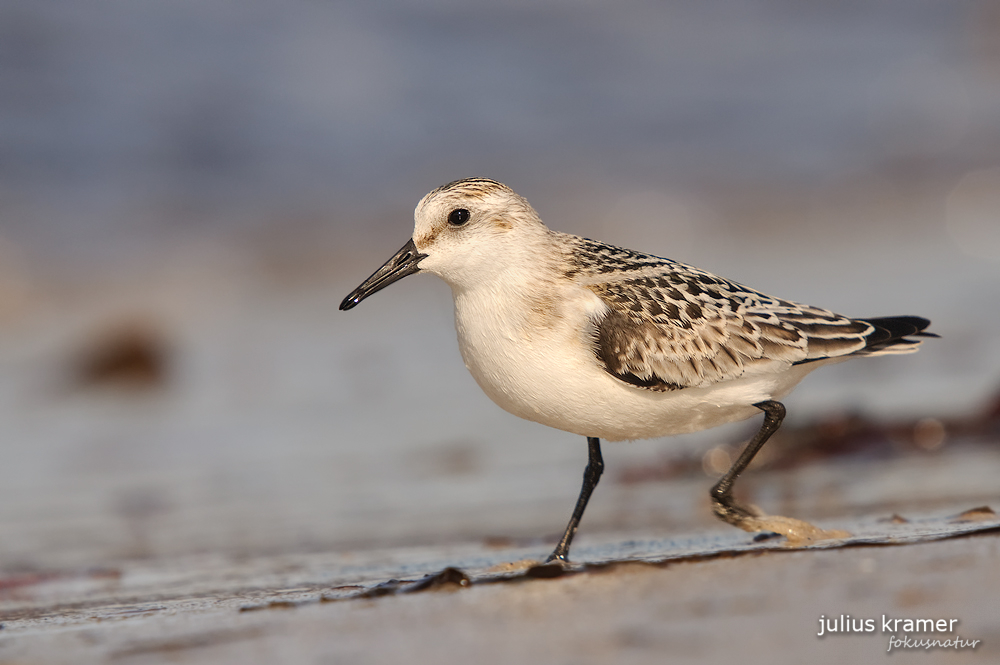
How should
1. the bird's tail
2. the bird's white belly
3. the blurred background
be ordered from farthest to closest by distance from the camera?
the blurred background, the bird's tail, the bird's white belly

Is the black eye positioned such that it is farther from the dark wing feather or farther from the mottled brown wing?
the mottled brown wing

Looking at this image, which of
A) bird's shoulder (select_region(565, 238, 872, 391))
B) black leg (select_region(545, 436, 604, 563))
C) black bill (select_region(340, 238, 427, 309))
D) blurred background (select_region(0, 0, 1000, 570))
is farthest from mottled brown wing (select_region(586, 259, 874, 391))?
blurred background (select_region(0, 0, 1000, 570))

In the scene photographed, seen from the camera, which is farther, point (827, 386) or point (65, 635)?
point (827, 386)

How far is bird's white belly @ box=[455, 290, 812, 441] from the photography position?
4473mm

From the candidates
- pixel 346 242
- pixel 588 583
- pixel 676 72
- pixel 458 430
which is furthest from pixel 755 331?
pixel 676 72

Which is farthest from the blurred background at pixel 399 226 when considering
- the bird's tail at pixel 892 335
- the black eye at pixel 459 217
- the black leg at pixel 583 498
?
the black eye at pixel 459 217

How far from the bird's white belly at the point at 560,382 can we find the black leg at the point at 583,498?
0.33 meters

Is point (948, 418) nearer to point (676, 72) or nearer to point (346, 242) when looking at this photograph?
point (346, 242)

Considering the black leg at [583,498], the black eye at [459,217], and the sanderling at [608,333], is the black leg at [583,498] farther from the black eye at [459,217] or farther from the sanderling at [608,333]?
the black eye at [459,217]

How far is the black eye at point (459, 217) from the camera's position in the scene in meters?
4.84

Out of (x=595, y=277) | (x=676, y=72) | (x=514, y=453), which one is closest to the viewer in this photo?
(x=595, y=277)

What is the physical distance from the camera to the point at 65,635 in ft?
12.8

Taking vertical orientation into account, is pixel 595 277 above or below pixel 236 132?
below

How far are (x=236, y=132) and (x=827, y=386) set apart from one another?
8306mm
